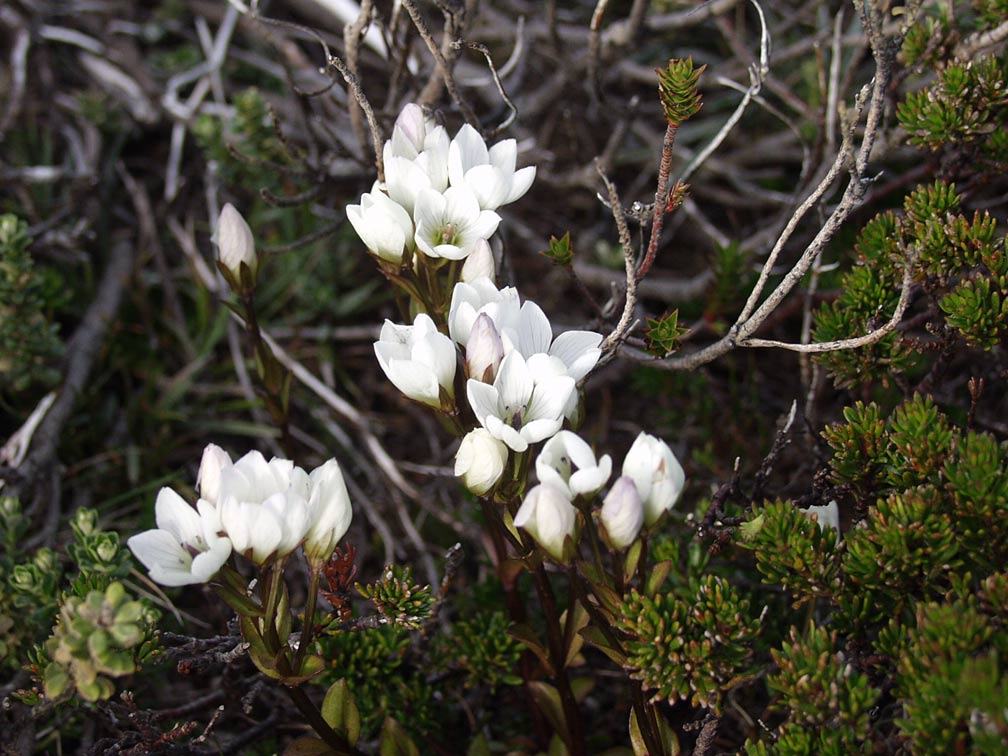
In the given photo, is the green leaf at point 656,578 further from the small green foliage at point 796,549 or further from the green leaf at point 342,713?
the green leaf at point 342,713

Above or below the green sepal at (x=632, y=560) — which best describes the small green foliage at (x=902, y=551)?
above

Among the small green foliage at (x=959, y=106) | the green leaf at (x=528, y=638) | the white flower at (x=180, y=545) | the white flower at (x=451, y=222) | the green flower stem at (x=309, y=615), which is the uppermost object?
the small green foliage at (x=959, y=106)

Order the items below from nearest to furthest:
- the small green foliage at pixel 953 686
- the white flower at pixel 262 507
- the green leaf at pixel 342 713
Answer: the small green foliage at pixel 953 686 → the white flower at pixel 262 507 → the green leaf at pixel 342 713

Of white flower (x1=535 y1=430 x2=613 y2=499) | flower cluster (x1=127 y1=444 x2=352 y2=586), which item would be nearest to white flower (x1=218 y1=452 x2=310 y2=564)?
flower cluster (x1=127 y1=444 x2=352 y2=586)

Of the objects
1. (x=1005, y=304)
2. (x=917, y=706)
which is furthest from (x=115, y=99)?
(x=917, y=706)

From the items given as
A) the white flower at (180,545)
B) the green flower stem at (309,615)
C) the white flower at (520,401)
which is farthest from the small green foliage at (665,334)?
the white flower at (180,545)

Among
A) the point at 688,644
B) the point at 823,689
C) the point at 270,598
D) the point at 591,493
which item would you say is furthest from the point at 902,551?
the point at 270,598

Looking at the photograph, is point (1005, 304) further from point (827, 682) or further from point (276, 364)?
point (276, 364)

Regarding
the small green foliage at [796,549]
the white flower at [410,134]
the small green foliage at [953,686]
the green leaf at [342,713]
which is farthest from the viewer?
the white flower at [410,134]
